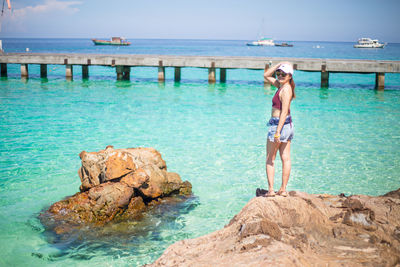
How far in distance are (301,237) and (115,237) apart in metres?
2.93

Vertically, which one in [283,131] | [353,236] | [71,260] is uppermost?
[283,131]

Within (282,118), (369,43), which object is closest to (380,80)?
(282,118)

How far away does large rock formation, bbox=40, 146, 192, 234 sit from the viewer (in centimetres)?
597

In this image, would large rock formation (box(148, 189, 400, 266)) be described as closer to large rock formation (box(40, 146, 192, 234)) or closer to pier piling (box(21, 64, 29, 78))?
large rock formation (box(40, 146, 192, 234))

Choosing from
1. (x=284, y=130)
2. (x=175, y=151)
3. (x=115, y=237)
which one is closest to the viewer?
(x=284, y=130)

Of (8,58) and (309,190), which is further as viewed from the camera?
(8,58)

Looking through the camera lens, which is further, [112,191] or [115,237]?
[112,191]

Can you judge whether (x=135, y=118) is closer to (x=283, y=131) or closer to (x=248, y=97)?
(x=248, y=97)

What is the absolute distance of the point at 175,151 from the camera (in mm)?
10297

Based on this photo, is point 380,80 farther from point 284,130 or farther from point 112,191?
point 112,191

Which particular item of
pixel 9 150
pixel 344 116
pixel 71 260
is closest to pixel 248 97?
pixel 344 116

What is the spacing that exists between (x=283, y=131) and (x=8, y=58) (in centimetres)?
2530

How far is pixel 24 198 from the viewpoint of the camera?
23.2ft

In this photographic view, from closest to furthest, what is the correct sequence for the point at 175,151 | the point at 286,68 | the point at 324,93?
1. the point at 286,68
2. the point at 175,151
3. the point at 324,93
